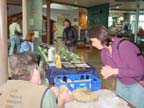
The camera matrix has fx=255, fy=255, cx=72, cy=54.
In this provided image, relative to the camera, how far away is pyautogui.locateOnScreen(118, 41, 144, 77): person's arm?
232 cm

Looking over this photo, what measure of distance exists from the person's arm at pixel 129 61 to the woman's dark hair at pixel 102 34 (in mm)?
148

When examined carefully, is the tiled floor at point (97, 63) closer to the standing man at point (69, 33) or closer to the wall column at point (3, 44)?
the standing man at point (69, 33)

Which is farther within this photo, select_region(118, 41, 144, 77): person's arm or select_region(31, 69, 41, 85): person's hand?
select_region(118, 41, 144, 77): person's arm

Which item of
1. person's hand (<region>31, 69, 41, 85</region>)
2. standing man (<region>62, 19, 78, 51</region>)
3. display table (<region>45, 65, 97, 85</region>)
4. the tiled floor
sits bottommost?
the tiled floor

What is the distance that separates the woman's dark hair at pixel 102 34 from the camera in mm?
2382

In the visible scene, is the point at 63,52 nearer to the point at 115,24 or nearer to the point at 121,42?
the point at 121,42

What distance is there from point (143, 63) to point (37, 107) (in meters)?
1.38

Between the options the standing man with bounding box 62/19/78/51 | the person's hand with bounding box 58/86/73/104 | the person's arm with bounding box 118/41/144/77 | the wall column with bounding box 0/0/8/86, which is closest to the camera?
the person's hand with bounding box 58/86/73/104

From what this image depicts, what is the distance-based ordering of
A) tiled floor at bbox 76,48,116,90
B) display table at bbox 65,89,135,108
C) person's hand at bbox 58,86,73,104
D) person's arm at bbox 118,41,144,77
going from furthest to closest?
tiled floor at bbox 76,48,116,90 → person's arm at bbox 118,41,144,77 → display table at bbox 65,89,135,108 → person's hand at bbox 58,86,73,104

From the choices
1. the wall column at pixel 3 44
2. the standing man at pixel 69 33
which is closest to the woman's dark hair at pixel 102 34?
the wall column at pixel 3 44

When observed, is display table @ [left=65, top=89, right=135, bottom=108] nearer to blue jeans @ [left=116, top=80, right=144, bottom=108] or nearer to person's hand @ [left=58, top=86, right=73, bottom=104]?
person's hand @ [left=58, top=86, right=73, bottom=104]

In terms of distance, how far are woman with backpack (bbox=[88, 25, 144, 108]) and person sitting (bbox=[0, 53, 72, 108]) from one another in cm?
98

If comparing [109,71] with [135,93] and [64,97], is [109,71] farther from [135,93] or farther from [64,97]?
[64,97]

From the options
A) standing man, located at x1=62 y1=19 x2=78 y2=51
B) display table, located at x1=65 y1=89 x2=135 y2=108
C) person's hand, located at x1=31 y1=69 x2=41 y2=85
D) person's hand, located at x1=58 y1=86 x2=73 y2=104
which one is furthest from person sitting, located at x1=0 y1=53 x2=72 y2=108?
standing man, located at x1=62 y1=19 x2=78 y2=51
